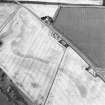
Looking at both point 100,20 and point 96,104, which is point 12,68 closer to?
point 96,104

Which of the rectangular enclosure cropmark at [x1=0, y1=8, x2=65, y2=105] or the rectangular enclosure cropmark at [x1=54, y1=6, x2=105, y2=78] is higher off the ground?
the rectangular enclosure cropmark at [x1=54, y1=6, x2=105, y2=78]

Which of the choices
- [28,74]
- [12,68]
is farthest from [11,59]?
[28,74]

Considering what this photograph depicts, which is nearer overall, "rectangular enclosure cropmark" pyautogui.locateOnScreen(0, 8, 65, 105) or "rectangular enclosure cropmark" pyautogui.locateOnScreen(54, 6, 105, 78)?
"rectangular enclosure cropmark" pyautogui.locateOnScreen(0, 8, 65, 105)

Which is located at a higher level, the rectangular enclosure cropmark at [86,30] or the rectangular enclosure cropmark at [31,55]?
the rectangular enclosure cropmark at [86,30]

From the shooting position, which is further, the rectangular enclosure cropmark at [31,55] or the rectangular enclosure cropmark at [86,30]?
the rectangular enclosure cropmark at [86,30]
